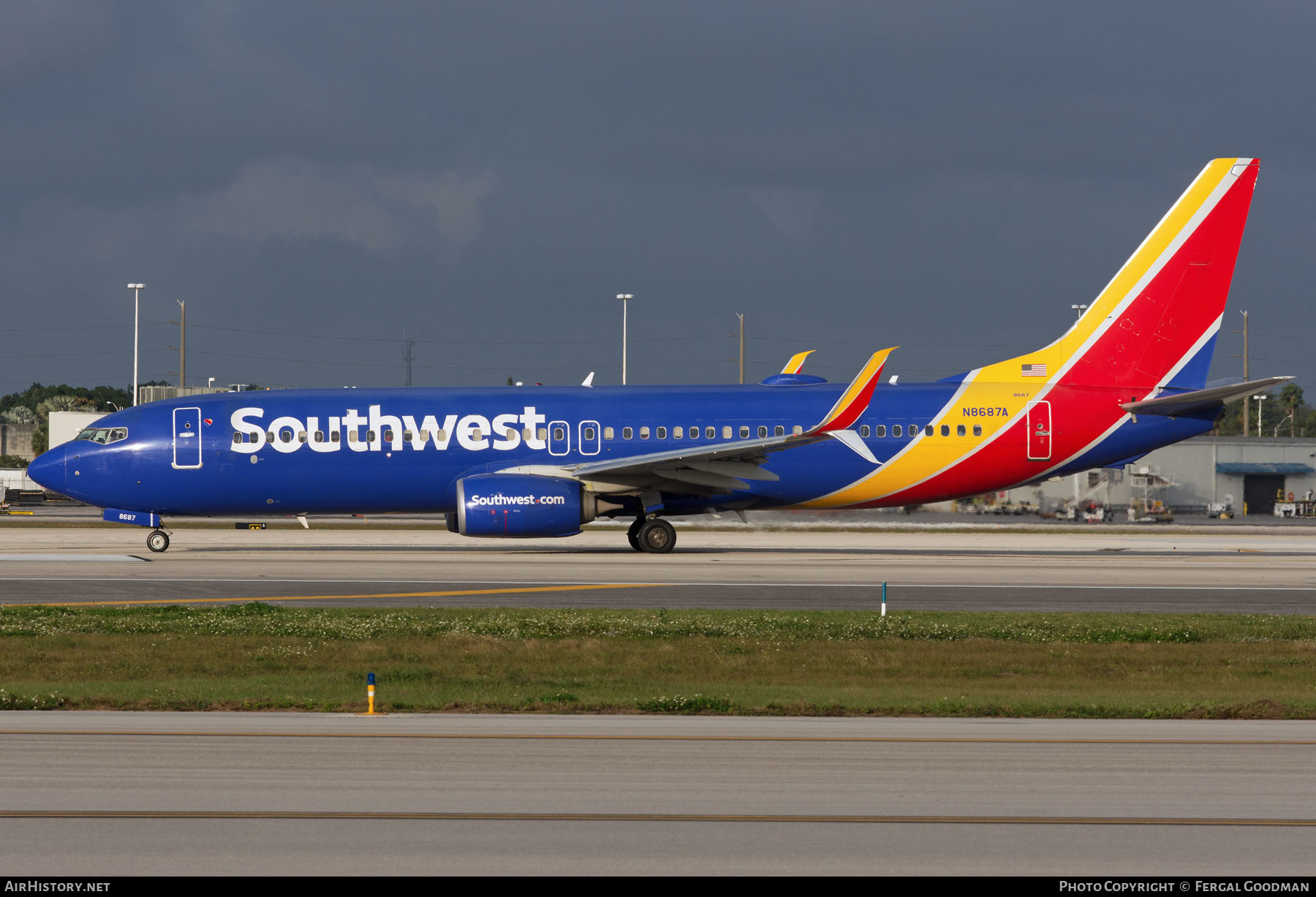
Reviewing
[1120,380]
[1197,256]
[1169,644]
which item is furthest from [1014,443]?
[1169,644]

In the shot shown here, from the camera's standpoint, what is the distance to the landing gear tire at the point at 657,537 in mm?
35156

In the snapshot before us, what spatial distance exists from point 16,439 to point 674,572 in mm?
123805

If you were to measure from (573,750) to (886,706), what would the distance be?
392 cm

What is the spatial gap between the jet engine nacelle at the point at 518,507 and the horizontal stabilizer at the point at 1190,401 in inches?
624

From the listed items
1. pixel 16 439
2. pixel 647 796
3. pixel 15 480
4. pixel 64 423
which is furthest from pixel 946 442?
pixel 16 439

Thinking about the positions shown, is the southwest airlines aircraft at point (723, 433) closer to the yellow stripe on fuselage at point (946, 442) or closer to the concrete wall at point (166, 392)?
the yellow stripe on fuselage at point (946, 442)

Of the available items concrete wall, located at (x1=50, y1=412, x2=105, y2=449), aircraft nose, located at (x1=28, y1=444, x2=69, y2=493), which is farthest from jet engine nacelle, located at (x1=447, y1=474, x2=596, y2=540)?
concrete wall, located at (x1=50, y1=412, x2=105, y2=449)

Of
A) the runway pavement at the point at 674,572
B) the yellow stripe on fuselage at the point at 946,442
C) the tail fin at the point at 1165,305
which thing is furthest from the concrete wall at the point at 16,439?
the tail fin at the point at 1165,305

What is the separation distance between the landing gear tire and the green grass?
45.0 ft

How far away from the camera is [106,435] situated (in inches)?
1378

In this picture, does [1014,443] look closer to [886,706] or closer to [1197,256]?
[1197,256]

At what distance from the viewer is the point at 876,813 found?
28.4 feet

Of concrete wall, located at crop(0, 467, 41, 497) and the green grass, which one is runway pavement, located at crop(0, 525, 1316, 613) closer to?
the green grass

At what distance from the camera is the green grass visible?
13.4m
